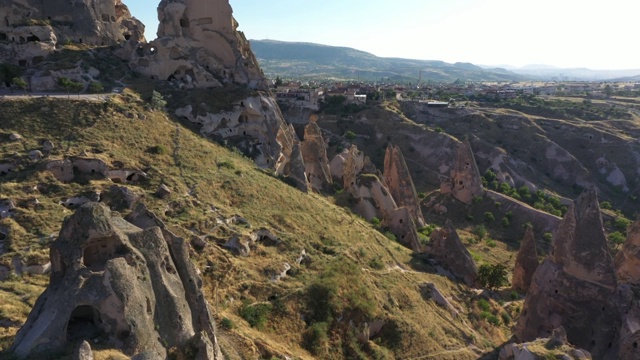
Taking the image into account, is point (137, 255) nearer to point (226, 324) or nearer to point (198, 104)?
point (226, 324)

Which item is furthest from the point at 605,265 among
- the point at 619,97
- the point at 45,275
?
the point at 619,97

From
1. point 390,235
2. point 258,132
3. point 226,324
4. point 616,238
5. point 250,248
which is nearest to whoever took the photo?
point 226,324

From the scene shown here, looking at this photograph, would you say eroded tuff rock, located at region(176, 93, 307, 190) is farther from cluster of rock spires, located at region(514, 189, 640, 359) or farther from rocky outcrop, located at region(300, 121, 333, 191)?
cluster of rock spires, located at region(514, 189, 640, 359)

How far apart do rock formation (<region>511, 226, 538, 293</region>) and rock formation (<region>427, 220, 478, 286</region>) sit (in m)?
3.53

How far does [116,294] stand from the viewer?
40.6 feet

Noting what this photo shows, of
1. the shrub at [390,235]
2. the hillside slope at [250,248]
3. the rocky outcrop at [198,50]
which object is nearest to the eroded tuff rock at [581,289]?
the hillside slope at [250,248]

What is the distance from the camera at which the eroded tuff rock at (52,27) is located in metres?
37.6

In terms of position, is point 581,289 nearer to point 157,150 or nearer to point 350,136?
point 157,150

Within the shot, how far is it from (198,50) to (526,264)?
35.4 m

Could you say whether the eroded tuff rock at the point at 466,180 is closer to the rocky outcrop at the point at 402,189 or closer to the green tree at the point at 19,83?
the rocky outcrop at the point at 402,189

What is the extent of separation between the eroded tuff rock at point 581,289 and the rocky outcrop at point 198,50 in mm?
32780

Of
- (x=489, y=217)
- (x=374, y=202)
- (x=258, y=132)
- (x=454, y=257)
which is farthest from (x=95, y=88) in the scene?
(x=489, y=217)

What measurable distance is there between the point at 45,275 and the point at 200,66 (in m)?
29.0

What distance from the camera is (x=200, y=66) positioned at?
43.7m
